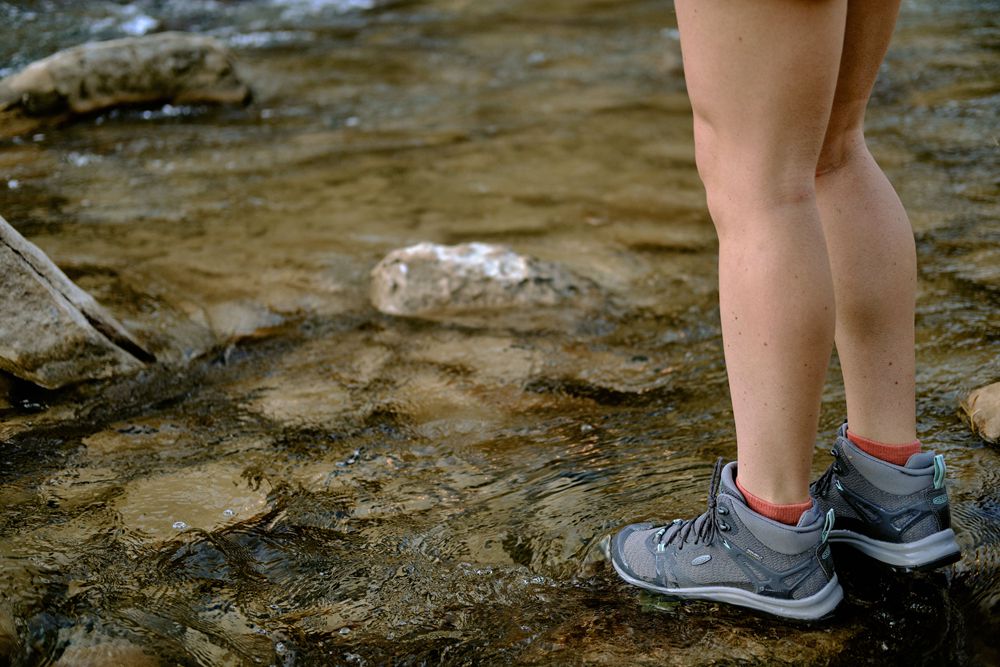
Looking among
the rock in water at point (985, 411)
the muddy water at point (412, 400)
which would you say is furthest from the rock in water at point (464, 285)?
the rock in water at point (985, 411)

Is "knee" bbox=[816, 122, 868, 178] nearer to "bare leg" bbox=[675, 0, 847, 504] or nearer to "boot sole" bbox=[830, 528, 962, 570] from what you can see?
"bare leg" bbox=[675, 0, 847, 504]

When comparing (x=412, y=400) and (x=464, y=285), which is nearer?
(x=412, y=400)

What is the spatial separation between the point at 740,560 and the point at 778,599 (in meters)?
0.08

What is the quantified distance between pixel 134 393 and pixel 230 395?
9.7 inches

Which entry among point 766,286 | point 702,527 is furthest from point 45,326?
point 766,286

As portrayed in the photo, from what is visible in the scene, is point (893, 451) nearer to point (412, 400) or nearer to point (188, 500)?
point (412, 400)

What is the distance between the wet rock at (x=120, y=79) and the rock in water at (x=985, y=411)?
4.47m

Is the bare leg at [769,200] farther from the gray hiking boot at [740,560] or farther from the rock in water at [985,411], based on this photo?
the rock in water at [985,411]

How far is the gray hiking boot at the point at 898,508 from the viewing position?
5.41 ft

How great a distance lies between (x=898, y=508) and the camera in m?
1.67

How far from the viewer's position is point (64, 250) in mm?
3385

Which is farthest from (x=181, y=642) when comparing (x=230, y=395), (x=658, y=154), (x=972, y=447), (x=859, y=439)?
(x=658, y=154)

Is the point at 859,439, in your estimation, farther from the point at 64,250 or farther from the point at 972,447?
the point at 64,250

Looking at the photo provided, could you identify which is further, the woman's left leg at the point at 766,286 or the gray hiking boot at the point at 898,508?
the gray hiking boot at the point at 898,508
